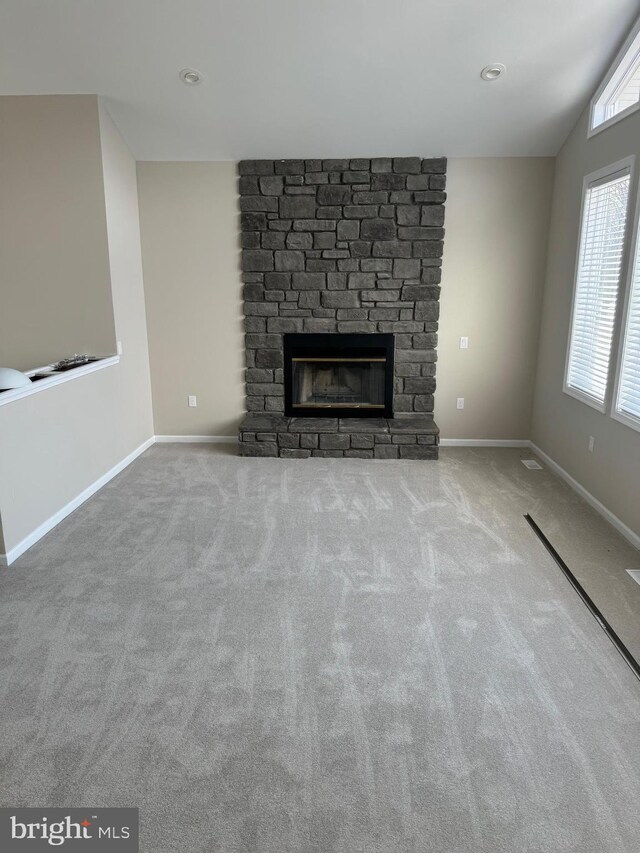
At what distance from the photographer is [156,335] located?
17.6 ft

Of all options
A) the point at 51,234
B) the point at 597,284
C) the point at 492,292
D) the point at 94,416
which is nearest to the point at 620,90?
the point at 597,284

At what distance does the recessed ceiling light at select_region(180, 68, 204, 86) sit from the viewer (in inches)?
156

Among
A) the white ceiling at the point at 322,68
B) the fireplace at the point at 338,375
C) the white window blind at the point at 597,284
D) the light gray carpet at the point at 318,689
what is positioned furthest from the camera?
the fireplace at the point at 338,375

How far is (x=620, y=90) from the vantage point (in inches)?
152

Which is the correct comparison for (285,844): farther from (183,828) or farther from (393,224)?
(393,224)

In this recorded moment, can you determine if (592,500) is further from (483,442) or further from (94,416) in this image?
(94,416)

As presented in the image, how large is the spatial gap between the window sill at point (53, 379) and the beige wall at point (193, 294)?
859 mm

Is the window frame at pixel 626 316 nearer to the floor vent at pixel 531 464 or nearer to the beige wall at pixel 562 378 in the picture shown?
the beige wall at pixel 562 378

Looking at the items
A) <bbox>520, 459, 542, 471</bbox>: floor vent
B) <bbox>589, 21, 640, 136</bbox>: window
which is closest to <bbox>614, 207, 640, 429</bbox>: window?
<bbox>589, 21, 640, 136</bbox>: window

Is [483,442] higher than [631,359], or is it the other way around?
[631,359]

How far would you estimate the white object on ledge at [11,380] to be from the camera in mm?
3275

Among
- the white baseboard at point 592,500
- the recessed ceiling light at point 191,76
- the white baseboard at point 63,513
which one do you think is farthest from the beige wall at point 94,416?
the white baseboard at point 592,500

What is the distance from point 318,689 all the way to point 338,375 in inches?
141

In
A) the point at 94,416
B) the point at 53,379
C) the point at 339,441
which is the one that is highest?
the point at 53,379
